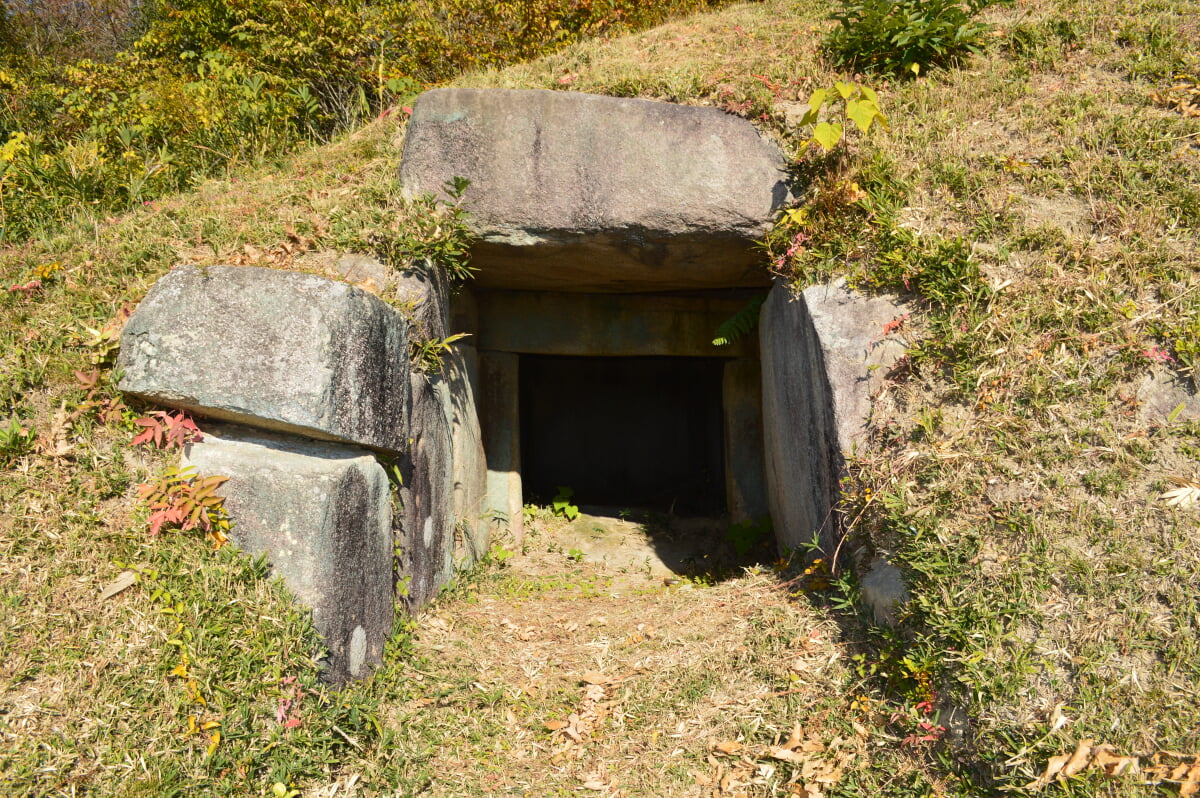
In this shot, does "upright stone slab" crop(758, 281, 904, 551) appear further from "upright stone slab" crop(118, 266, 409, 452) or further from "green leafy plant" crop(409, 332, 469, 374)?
"upright stone slab" crop(118, 266, 409, 452)

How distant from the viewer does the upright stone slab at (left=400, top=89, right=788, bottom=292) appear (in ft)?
13.8

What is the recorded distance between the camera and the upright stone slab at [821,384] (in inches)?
139

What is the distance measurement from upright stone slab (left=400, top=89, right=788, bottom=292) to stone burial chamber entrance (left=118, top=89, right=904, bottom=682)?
1 cm

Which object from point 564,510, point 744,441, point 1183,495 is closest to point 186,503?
point 564,510

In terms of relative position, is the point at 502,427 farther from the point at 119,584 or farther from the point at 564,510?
the point at 119,584

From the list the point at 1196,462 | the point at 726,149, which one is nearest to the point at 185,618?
the point at 726,149

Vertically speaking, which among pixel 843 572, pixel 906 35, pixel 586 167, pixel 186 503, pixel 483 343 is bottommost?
pixel 843 572

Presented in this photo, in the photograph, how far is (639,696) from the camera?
329 cm

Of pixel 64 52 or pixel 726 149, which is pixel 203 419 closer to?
pixel 726 149

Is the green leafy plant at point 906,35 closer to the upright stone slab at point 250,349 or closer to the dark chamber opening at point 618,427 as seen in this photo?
the dark chamber opening at point 618,427

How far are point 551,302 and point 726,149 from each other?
184cm

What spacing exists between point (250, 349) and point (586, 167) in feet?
6.65

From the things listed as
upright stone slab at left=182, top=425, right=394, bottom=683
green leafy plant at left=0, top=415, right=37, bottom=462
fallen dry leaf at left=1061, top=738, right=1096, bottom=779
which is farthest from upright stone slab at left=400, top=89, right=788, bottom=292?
fallen dry leaf at left=1061, top=738, right=1096, bottom=779

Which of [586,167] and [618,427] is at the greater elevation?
[586,167]
